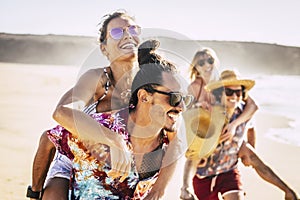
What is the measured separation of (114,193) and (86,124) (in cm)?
41

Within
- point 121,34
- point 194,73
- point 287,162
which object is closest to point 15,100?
point 287,162

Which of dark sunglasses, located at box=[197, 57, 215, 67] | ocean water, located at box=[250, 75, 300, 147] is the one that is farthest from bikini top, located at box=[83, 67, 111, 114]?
ocean water, located at box=[250, 75, 300, 147]

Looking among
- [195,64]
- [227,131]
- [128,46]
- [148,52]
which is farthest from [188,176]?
[148,52]

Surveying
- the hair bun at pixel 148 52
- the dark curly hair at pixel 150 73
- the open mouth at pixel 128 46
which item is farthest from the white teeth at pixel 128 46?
the dark curly hair at pixel 150 73

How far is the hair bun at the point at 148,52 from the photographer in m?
4.04

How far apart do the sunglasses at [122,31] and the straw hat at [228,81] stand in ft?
6.01

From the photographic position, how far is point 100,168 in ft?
Result: 12.2

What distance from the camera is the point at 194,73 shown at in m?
6.91

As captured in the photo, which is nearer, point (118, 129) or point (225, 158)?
point (118, 129)

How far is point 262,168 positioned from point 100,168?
321 centimetres

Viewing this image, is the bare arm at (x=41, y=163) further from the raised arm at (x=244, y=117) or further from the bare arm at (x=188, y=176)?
the raised arm at (x=244, y=117)

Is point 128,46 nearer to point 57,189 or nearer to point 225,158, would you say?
point 57,189

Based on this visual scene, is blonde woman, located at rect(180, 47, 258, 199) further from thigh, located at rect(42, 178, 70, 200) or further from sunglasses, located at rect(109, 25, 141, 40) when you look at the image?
thigh, located at rect(42, 178, 70, 200)

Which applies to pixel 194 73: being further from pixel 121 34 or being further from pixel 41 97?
pixel 41 97
